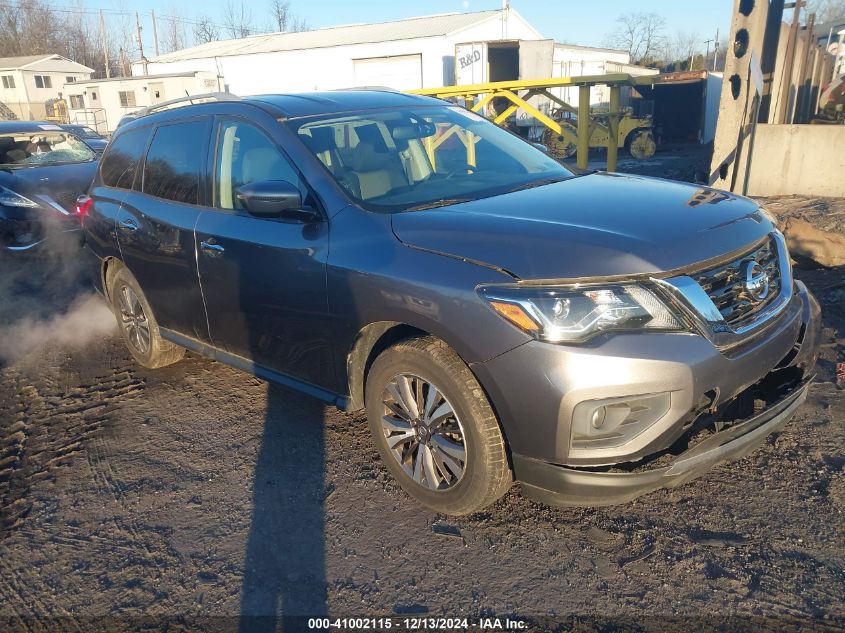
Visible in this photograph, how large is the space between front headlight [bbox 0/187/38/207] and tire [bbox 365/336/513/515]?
7122mm

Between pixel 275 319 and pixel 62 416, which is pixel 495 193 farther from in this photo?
pixel 62 416

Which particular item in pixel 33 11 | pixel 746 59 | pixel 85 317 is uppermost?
pixel 33 11

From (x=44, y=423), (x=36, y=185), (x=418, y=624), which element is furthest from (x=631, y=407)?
(x=36, y=185)

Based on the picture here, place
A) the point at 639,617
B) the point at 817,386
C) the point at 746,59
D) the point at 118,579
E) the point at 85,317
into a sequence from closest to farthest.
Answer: the point at 639,617, the point at 118,579, the point at 817,386, the point at 85,317, the point at 746,59

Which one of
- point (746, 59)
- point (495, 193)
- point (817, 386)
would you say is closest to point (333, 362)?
point (495, 193)

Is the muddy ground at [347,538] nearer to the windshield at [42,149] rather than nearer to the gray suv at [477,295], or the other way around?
the gray suv at [477,295]

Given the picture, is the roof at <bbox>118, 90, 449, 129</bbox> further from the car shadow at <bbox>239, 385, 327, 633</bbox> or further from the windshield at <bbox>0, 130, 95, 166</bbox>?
the windshield at <bbox>0, 130, 95, 166</bbox>

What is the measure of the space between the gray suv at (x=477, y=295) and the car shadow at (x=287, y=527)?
416mm

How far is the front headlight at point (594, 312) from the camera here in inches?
99.2

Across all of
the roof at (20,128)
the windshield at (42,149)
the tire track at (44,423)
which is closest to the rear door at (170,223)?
the tire track at (44,423)

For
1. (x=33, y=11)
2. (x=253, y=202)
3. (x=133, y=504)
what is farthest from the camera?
(x=33, y=11)

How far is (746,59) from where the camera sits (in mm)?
8664

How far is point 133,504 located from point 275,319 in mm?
1216

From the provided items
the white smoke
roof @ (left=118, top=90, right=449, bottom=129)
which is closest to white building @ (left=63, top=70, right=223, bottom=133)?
the white smoke
